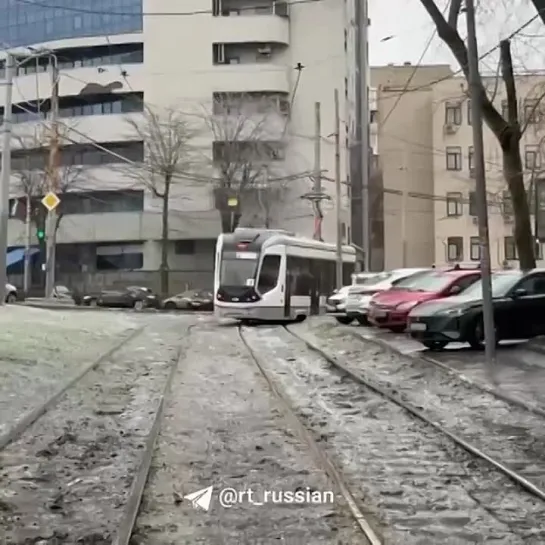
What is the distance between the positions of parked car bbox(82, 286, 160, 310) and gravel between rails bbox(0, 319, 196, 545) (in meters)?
38.0

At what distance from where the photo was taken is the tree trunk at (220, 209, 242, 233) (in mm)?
57375

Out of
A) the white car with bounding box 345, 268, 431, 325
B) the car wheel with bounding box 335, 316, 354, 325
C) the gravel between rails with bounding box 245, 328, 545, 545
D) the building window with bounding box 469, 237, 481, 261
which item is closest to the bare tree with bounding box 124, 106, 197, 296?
the building window with bounding box 469, 237, 481, 261

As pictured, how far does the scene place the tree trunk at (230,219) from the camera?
5738 cm

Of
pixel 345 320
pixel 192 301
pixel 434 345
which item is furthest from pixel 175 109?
pixel 434 345

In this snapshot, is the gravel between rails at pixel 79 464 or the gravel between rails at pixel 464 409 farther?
the gravel between rails at pixel 464 409

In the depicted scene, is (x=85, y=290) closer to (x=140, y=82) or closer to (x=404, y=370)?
(x=140, y=82)

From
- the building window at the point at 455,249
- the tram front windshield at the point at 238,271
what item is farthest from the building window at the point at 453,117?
the tram front windshield at the point at 238,271

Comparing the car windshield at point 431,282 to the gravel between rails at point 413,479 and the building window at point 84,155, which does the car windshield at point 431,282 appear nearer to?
the gravel between rails at point 413,479

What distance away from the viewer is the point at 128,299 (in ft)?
174

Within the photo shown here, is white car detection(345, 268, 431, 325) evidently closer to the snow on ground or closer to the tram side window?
the tram side window

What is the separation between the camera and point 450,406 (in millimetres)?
12617

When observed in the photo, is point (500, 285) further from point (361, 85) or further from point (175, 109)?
point (361, 85)

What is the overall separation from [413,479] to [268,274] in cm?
2293

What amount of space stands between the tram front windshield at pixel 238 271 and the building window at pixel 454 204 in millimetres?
41765
